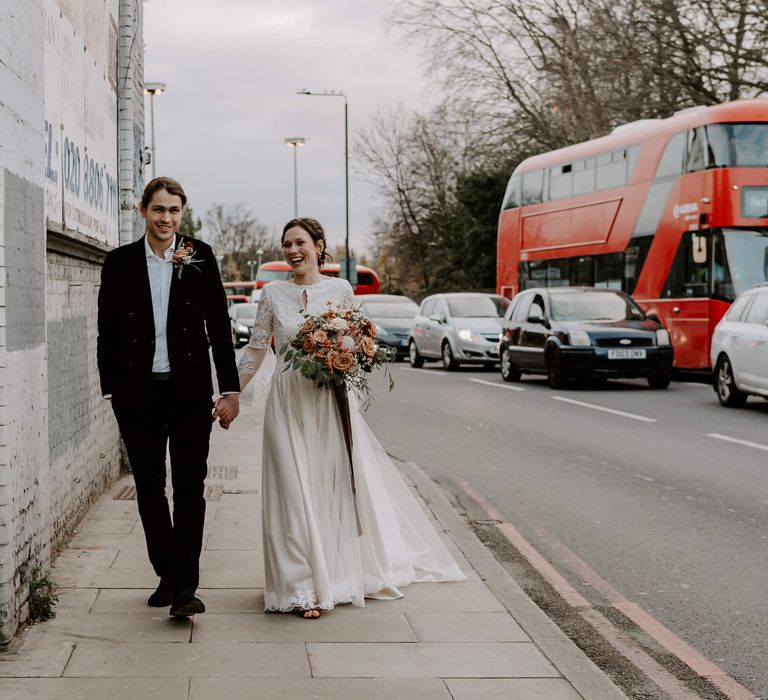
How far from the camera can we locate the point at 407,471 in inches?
402

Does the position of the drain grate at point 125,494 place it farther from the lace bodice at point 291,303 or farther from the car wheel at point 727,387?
the car wheel at point 727,387

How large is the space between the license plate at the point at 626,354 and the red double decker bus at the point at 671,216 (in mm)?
1762

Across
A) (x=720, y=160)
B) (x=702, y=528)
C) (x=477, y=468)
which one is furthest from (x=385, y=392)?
(x=702, y=528)

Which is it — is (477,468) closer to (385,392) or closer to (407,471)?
(407,471)

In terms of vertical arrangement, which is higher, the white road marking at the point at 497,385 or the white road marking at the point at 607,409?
the white road marking at the point at 607,409

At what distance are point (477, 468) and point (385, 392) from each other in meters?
9.23

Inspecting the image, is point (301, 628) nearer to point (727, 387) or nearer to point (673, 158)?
point (727, 387)

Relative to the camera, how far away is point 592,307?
804 inches

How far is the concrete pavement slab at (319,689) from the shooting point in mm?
4176

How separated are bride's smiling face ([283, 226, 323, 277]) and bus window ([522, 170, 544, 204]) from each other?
22239 mm

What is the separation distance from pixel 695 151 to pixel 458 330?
6338 mm

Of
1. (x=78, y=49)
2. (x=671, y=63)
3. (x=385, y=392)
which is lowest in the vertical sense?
(x=385, y=392)

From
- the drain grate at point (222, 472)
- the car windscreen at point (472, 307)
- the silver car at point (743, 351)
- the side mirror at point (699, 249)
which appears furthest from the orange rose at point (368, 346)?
the car windscreen at point (472, 307)

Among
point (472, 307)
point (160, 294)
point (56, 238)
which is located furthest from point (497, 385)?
point (160, 294)
